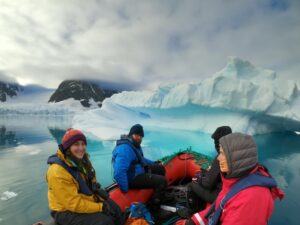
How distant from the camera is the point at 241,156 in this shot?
117 centimetres

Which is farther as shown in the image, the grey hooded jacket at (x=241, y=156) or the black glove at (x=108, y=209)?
the black glove at (x=108, y=209)

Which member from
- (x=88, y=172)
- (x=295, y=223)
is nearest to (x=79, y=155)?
(x=88, y=172)

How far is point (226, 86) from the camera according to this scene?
10.3 meters

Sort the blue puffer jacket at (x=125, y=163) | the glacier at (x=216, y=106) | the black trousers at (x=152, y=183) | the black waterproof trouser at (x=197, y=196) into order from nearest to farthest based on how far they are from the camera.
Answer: the black waterproof trouser at (x=197, y=196) → the blue puffer jacket at (x=125, y=163) → the black trousers at (x=152, y=183) → the glacier at (x=216, y=106)

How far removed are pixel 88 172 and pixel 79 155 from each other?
8.7 inches

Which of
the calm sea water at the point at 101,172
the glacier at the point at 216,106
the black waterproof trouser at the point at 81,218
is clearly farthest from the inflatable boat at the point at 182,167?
the glacier at the point at 216,106

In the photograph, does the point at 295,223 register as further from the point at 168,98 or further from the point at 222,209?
the point at 168,98

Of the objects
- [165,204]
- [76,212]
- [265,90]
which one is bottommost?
[165,204]

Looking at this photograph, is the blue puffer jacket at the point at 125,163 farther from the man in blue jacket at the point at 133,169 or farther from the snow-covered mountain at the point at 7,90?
the snow-covered mountain at the point at 7,90

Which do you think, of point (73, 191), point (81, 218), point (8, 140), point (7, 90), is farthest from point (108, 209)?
point (7, 90)

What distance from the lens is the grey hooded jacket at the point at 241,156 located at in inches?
45.9

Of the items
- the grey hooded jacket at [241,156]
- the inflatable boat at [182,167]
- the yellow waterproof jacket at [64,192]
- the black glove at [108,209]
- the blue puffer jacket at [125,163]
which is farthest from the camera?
the inflatable boat at [182,167]

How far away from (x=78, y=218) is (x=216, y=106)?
351 inches

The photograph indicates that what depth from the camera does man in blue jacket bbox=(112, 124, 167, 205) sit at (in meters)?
2.79
